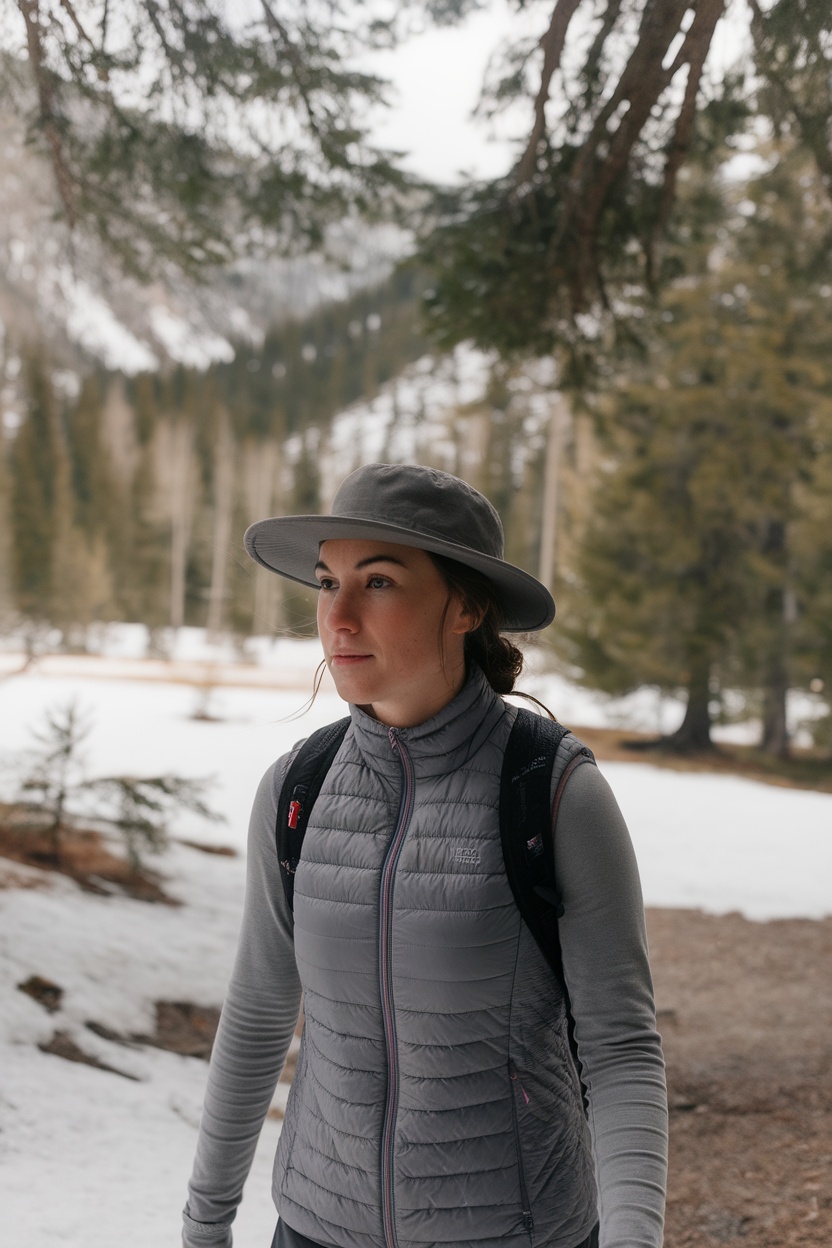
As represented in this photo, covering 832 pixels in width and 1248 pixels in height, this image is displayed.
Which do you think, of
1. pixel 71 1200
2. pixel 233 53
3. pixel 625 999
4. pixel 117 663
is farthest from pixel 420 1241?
pixel 117 663

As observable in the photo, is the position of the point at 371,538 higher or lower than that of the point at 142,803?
higher

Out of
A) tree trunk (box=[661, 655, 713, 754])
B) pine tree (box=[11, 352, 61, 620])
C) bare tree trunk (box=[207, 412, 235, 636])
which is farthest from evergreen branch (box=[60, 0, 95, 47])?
bare tree trunk (box=[207, 412, 235, 636])

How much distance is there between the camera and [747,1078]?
4195mm

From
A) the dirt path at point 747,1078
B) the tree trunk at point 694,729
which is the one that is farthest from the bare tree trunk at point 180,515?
the dirt path at point 747,1078

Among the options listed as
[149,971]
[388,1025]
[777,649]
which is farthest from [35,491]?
[388,1025]

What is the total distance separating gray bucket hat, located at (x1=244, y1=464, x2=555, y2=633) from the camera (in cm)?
118

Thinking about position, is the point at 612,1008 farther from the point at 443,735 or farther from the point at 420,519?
the point at 420,519

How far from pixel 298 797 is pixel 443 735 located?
0.64 ft

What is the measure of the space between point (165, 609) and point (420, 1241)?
79.7 ft

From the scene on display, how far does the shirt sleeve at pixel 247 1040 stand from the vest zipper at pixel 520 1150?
32cm

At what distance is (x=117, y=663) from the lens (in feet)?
69.9

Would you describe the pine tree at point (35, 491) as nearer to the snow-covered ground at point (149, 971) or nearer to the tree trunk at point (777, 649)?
the snow-covered ground at point (149, 971)

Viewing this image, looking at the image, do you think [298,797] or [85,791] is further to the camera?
[85,791]

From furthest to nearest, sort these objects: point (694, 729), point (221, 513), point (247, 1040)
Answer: point (221, 513)
point (694, 729)
point (247, 1040)
